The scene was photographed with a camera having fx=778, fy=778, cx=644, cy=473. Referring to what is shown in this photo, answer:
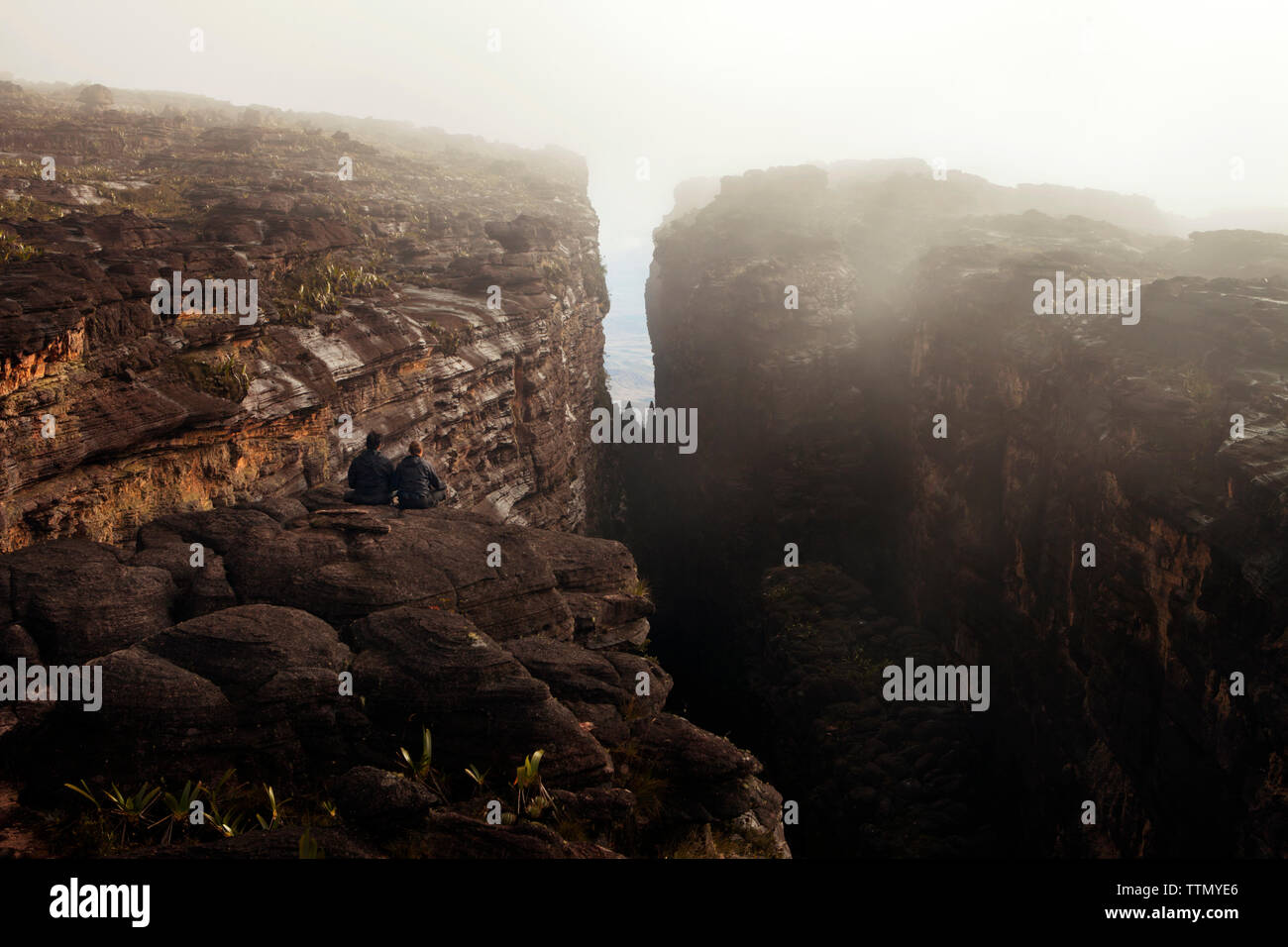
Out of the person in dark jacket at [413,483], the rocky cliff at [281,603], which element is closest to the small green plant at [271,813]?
the rocky cliff at [281,603]

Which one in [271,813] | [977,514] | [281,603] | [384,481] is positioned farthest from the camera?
[977,514]

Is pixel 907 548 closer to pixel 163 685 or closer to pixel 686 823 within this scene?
pixel 686 823

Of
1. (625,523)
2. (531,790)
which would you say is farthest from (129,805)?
(625,523)

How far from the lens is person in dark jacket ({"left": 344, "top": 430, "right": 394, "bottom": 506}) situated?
1961 centimetres

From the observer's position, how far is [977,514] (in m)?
37.6

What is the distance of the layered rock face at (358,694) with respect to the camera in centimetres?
1113

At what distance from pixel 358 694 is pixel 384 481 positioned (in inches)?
316

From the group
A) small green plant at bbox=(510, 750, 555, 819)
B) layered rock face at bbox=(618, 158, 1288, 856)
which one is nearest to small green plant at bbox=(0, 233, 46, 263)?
small green plant at bbox=(510, 750, 555, 819)

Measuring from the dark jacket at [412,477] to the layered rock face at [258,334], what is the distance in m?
4.55

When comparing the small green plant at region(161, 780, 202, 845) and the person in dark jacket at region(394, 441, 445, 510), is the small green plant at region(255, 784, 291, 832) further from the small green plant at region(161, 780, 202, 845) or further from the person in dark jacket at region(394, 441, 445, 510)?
the person in dark jacket at region(394, 441, 445, 510)

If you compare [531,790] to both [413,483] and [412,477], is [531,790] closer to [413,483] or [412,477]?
[413,483]
